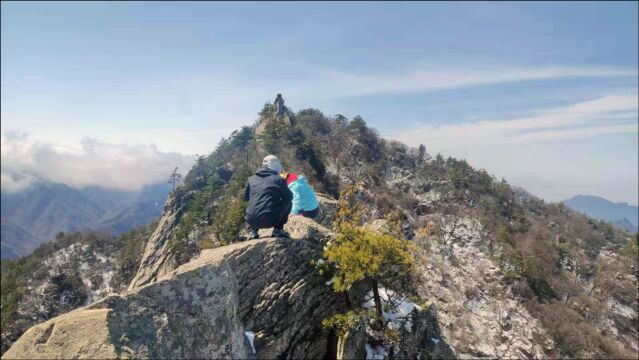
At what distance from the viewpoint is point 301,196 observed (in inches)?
559

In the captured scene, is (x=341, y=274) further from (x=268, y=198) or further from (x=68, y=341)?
(x=68, y=341)

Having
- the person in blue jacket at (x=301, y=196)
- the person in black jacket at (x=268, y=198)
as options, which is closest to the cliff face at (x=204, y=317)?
the person in black jacket at (x=268, y=198)

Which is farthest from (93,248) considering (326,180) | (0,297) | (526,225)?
(526,225)

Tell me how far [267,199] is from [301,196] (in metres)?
3.65

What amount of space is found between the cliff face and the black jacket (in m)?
0.71

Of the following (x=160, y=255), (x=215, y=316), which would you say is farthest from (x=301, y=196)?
(x=160, y=255)

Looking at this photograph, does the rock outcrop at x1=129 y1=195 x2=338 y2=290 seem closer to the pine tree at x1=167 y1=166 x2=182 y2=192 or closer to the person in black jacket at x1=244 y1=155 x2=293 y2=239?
the person in black jacket at x1=244 y1=155 x2=293 y2=239

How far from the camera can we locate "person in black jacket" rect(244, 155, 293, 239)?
10.7m

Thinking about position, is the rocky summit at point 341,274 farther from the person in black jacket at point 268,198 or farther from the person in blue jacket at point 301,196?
the person in blue jacket at point 301,196

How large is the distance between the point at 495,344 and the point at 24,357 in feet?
135

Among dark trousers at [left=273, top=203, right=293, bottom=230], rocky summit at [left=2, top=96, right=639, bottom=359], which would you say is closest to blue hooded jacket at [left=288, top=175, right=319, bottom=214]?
rocky summit at [left=2, top=96, right=639, bottom=359]

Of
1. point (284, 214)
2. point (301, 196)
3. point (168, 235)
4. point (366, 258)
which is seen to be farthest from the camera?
point (168, 235)

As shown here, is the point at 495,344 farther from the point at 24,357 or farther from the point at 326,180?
the point at 24,357

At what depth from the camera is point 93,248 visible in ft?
226
